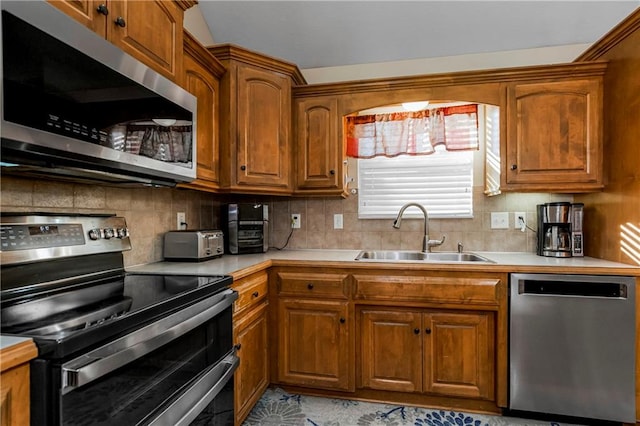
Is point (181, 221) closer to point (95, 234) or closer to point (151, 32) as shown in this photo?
point (95, 234)

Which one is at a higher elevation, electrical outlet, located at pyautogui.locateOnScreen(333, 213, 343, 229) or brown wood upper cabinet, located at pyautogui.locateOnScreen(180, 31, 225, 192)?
brown wood upper cabinet, located at pyautogui.locateOnScreen(180, 31, 225, 192)

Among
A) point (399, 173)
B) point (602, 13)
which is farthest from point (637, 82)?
point (399, 173)

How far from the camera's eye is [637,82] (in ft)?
6.16

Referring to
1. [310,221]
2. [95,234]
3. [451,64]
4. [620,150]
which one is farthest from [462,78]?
[95,234]

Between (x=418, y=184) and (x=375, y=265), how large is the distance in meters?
0.94

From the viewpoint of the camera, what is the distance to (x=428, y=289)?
2.02 meters

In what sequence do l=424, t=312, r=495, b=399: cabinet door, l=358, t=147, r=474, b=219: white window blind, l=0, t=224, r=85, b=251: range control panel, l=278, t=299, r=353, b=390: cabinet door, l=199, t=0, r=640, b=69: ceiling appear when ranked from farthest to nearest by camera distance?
l=358, t=147, r=474, b=219: white window blind < l=199, t=0, r=640, b=69: ceiling < l=278, t=299, r=353, b=390: cabinet door < l=424, t=312, r=495, b=399: cabinet door < l=0, t=224, r=85, b=251: range control panel

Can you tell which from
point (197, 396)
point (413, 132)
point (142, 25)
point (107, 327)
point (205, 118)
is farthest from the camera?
point (413, 132)

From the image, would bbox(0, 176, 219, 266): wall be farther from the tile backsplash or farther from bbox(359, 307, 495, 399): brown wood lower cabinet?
bbox(359, 307, 495, 399): brown wood lower cabinet

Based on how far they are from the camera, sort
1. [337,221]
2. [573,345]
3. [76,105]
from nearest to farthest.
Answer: [76,105] < [573,345] < [337,221]

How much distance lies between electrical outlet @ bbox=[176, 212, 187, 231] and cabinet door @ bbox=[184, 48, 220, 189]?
1.02ft

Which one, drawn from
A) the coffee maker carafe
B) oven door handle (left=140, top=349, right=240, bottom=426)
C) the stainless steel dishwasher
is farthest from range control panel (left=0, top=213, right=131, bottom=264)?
the coffee maker carafe

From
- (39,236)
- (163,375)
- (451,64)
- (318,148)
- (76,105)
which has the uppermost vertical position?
(451,64)

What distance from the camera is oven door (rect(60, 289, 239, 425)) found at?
33.5 inches
